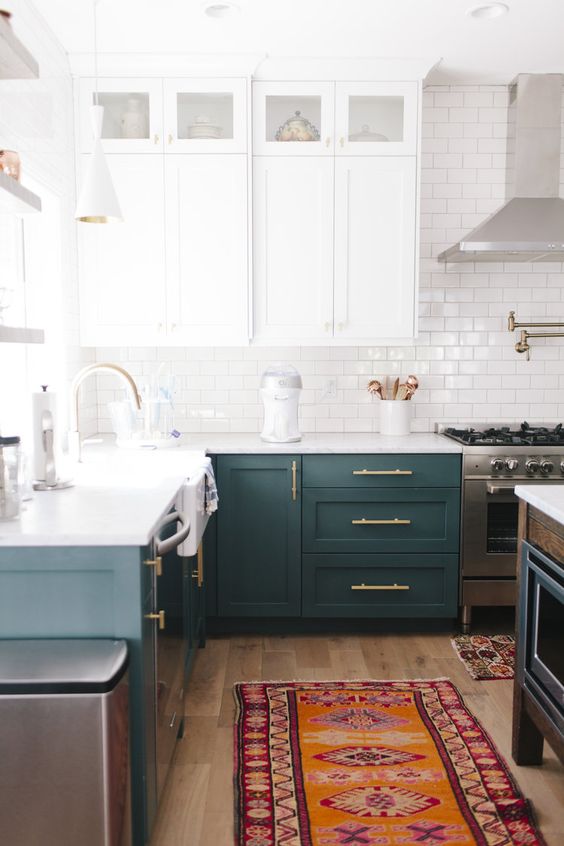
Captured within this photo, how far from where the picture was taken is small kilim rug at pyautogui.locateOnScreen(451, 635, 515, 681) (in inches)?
133

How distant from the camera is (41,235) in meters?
3.60

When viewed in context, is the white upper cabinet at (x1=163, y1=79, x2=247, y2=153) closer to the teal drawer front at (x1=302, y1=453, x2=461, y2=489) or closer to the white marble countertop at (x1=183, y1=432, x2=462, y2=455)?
the white marble countertop at (x1=183, y1=432, x2=462, y2=455)

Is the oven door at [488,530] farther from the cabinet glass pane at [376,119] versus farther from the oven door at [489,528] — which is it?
the cabinet glass pane at [376,119]

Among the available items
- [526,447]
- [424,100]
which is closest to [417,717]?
[526,447]

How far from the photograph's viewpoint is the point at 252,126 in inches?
152

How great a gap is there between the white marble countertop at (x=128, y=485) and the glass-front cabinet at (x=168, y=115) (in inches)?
58.2

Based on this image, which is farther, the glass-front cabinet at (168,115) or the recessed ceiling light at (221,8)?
the glass-front cabinet at (168,115)

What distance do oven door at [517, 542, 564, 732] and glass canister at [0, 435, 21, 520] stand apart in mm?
1538

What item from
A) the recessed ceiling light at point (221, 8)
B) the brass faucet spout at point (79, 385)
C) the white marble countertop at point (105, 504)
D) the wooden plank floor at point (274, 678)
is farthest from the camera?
the recessed ceiling light at point (221, 8)

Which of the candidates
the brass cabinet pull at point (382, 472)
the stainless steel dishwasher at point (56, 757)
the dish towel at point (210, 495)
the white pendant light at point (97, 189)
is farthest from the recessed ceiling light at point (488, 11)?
the stainless steel dishwasher at point (56, 757)

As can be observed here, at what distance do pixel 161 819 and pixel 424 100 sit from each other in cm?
367

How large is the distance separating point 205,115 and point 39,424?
2.00m

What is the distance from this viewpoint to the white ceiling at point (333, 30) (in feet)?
10.6

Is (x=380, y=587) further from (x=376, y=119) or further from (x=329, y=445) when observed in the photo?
(x=376, y=119)
